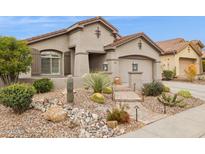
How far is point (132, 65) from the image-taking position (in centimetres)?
1811

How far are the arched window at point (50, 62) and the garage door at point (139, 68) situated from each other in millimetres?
5361

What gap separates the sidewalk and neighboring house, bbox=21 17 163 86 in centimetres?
748

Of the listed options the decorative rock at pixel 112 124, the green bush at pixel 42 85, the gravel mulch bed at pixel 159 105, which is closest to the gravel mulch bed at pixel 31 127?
the decorative rock at pixel 112 124

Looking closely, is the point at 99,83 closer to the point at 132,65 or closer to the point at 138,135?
the point at 138,135

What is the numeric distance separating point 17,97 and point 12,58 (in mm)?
4053

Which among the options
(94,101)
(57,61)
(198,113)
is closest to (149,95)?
(198,113)

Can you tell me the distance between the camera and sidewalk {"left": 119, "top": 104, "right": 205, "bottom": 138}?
688 centimetres

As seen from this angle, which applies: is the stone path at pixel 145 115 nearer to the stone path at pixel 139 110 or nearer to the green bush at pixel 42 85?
the stone path at pixel 139 110

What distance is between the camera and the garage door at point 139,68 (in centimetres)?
1750

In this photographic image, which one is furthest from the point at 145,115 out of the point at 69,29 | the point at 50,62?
the point at 69,29

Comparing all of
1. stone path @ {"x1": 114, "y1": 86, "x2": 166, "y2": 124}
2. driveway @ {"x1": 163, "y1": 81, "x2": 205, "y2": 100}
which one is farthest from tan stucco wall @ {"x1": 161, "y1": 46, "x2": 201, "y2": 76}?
stone path @ {"x1": 114, "y1": 86, "x2": 166, "y2": 124}

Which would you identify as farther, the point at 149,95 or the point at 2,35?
the point at 149,95

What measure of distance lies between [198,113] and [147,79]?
31.4 feet

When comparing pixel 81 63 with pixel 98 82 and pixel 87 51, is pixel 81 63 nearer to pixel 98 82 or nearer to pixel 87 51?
pixel 87 51
